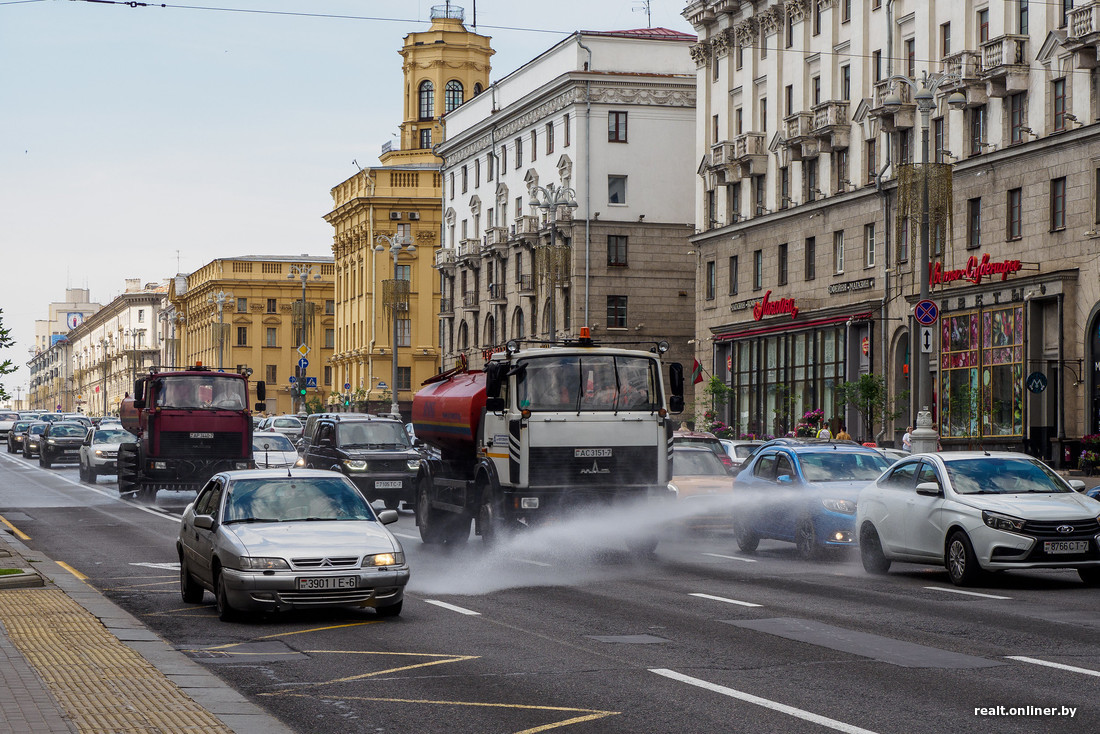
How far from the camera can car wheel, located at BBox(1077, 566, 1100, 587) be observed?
1834 cm

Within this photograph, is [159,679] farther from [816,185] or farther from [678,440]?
[816,185]

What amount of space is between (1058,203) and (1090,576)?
1069 inches

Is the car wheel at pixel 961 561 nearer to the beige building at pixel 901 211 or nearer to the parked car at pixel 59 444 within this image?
the beige building at pixel 901 211

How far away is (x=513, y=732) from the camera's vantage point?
937 centimetres

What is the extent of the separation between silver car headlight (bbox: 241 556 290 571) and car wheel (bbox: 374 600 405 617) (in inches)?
41.8

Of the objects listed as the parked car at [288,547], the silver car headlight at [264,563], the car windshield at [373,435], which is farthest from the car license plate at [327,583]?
the car windshield at [373,435]

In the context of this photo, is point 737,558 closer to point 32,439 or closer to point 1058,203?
point 1058,203

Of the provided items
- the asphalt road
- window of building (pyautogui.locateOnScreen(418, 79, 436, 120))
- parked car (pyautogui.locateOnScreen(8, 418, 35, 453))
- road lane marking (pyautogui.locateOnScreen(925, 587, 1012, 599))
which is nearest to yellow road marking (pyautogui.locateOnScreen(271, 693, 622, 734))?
the asphalt road

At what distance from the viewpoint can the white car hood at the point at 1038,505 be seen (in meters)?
17.9

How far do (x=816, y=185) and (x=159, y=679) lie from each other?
4891 cm

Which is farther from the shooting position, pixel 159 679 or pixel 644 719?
pixel 159 679

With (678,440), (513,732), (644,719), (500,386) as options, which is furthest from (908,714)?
(678,440)

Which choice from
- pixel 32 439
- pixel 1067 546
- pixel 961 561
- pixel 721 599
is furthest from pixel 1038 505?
pixel 32 439

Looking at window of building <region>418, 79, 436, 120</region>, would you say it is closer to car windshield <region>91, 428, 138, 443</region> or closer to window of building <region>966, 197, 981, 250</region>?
car windshield <region>91, 428, 138, 443</region>
